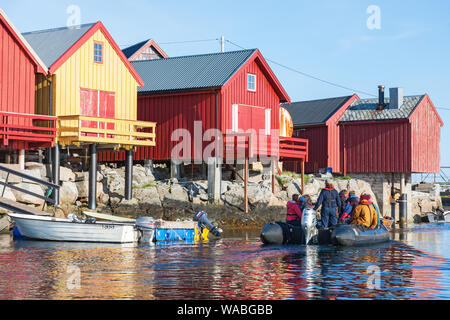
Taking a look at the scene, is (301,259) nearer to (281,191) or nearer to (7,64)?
(7,64)

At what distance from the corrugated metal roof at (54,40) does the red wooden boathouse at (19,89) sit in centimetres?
107

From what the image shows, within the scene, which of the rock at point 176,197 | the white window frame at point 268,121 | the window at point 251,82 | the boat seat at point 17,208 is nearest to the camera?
the boat seat at point 17,208

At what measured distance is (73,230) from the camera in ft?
79.3

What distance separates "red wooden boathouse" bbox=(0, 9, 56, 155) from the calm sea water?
814cm


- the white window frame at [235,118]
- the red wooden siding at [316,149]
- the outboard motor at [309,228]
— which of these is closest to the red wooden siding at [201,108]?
the white window frame at [235,118]

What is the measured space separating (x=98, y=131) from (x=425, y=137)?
27.6 meters

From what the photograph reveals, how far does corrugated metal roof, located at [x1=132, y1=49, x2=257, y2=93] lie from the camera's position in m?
37.9

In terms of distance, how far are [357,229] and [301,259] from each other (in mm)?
4062

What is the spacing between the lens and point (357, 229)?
23359 mm

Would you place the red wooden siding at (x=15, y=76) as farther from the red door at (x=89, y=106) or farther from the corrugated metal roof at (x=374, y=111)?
the corrugated metal roof at (x=374, y=111)

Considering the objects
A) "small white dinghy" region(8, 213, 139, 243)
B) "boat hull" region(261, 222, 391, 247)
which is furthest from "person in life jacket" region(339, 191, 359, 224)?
"small white dinghy" region(8, 213, 139, 243)

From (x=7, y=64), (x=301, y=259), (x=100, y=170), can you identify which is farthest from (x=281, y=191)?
(x=301, y=259)

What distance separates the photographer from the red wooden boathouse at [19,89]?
30848 millimetres

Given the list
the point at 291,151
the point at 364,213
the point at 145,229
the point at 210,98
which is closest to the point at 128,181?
the point at 210,98
